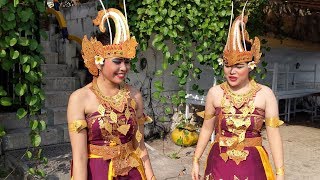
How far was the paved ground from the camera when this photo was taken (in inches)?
162

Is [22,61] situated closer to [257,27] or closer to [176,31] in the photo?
[176,31]

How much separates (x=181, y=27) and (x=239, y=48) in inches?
85.5

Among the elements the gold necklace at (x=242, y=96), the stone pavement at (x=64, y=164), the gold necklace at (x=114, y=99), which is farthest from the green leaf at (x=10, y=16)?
the gold necklace at (x=242, y=96)

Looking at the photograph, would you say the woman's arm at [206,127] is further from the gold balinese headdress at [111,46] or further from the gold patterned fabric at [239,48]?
the gold balinese headdress at [111,46]

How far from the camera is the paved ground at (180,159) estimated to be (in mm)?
4117

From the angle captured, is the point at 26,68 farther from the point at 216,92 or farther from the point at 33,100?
the point at 216,92

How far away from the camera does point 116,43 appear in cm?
230

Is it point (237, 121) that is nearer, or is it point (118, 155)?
point (118, 155)

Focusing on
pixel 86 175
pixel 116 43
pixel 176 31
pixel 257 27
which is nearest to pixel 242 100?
pixel 116 43

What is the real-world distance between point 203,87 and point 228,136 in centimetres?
399

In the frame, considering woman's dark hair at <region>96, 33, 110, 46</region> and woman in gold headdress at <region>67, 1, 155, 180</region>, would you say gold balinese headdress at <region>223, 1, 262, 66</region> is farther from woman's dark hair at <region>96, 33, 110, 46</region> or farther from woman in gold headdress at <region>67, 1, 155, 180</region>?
woman's dark hair at <region>96, 33, 110, 46</region>

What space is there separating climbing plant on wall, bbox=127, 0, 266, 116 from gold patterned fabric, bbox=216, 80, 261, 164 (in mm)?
2163

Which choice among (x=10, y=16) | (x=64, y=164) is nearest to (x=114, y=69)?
(x=10, y=16)

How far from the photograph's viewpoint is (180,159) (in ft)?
17.1
